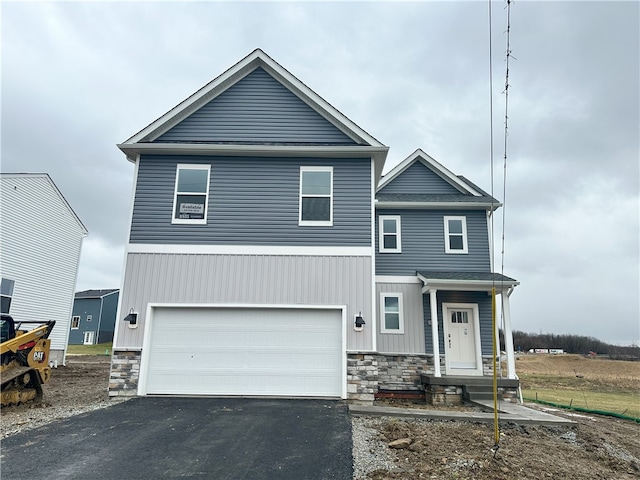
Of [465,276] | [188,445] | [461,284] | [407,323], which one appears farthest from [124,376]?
[465,276]

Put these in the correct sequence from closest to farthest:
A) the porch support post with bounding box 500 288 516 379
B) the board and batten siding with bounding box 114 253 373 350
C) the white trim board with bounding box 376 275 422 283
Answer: the board and batten siding with bounding box 114 253 373 350
the porch support post with bounding box 500 288 516 379
the white trim board with bounding box 376 275 422 283

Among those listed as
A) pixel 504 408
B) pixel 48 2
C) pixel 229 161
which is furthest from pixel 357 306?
pixel 48 2

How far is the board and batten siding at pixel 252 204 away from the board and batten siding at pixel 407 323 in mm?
3555

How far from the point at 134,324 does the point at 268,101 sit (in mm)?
6710

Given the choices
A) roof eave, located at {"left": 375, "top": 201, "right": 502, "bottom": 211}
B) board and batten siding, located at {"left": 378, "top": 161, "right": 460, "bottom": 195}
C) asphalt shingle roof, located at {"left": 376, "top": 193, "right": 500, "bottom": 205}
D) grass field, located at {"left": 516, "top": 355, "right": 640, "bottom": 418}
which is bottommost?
grass field, located at {"left": 516, "top": 355, "right": 640, "bottom": 418}

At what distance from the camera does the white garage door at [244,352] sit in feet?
29.4

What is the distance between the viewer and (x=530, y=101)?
18.2 feet

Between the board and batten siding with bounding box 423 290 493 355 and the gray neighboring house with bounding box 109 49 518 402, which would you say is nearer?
the gray neighboring house with bounding box 109 49 518 402

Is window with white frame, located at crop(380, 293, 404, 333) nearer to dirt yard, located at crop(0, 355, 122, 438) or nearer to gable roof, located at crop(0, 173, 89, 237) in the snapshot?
dirt yard, located at crop(0, 355, 122, 438)

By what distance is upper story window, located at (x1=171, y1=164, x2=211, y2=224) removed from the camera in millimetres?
9805

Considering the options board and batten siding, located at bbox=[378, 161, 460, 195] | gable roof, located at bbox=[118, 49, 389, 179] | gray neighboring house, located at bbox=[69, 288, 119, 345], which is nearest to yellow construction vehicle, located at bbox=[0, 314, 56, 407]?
gable roof, located at bbox=[118, 49, 389, 179]

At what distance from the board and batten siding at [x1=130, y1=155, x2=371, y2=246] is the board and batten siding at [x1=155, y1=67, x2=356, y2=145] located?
1.94 feet

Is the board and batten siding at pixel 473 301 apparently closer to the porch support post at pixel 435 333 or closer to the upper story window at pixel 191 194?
the porch support post at pixel 435 333

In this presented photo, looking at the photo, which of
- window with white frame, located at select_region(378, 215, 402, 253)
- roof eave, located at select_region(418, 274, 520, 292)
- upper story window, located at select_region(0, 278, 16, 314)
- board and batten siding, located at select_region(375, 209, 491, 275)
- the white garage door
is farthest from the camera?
upper story window, located at select_region(0, 278, 16, 314)
